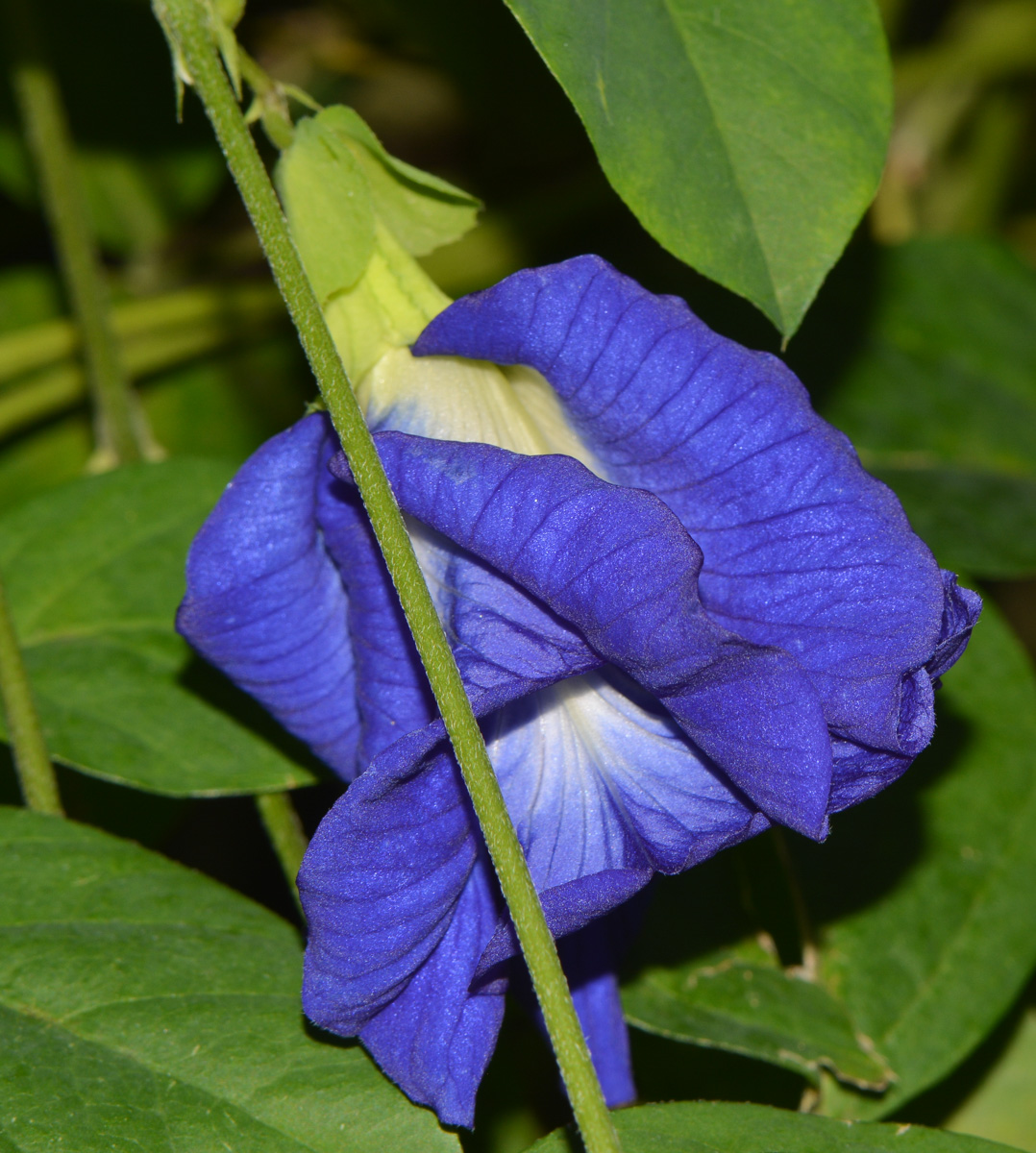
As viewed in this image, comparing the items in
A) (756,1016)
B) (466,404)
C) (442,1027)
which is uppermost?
(466,404)

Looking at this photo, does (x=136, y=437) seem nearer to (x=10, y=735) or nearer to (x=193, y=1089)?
(x=10, y=735)

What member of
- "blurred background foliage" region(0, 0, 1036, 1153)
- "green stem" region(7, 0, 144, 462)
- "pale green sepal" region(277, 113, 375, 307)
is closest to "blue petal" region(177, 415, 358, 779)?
"pale green sepal" region(277, 113, 375, 307)

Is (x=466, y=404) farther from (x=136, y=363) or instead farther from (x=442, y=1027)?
(x=136, y=363)

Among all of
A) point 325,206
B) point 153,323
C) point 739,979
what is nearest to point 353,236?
point 325,206

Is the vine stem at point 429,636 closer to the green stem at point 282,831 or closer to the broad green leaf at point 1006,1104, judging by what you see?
the green stem at point 282,831

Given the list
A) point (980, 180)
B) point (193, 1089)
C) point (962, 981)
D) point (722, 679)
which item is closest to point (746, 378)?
point (722, 679)

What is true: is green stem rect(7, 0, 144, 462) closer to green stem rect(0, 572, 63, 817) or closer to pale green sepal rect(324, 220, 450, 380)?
green stem rect(0, 572, 63, 817)

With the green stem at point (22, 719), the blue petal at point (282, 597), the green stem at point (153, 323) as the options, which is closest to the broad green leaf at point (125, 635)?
the green stem at point (22, 719)
